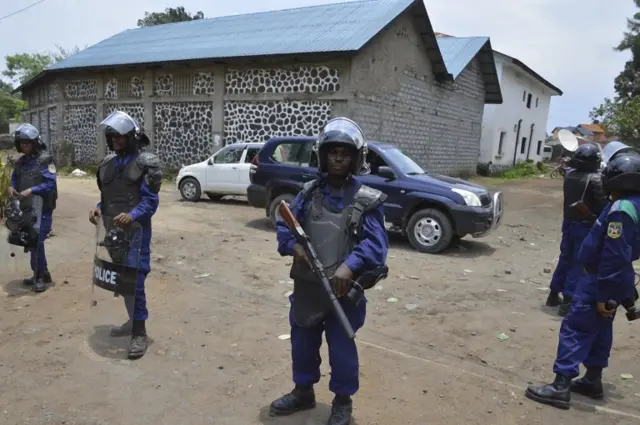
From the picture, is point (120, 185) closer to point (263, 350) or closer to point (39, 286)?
point (263, 350)

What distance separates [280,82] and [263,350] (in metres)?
12.4

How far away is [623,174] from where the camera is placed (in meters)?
3.23

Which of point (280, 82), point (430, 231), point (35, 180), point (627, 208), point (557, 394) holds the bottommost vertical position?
point (557, 394)

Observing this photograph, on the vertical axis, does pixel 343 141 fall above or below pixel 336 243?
above

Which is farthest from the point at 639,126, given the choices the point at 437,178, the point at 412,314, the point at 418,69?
the point at 412,314

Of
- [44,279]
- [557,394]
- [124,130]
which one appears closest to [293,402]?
[557,394]

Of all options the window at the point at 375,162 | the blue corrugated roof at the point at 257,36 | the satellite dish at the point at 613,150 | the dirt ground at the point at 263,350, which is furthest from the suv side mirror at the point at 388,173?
the blue corrugated roof at the point at 257,36

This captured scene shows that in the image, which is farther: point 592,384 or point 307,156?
point 307,156

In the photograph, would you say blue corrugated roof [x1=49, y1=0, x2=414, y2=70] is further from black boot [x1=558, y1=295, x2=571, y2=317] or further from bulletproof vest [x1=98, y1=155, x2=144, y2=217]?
bulletproof vest [x1=98, y1=155, x2=144, y2=217]

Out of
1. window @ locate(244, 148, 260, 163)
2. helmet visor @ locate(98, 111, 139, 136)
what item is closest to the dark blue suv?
window @ locate(244, 148, 260, 163)

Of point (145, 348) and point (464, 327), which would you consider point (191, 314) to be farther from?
point (464, 327)

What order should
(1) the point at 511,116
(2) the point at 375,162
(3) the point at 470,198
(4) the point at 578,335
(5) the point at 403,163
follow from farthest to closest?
(1) the point at 511,116, (5) the point at 403,163, (2) the point at 375,162, (3) the point at 470,198, (4) the point at 578,335

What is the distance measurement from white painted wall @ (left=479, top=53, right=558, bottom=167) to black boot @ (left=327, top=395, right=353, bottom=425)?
2503 cm

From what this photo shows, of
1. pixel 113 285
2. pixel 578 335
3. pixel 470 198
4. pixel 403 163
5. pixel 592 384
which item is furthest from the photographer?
pixel 403 163
